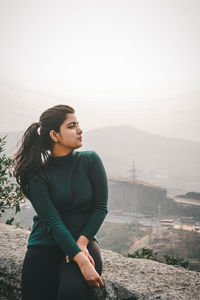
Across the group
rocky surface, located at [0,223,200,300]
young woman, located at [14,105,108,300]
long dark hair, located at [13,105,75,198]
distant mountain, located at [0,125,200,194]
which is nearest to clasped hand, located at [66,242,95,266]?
young woman, located at [14,105,108,300]

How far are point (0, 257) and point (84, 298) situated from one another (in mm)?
1042

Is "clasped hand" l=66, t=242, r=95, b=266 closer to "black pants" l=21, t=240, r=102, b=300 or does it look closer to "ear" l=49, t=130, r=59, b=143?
"black pants" l=21, t=240, r=102, b=300

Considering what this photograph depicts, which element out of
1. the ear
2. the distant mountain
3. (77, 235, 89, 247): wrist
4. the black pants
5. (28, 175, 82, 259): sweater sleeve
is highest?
the ear

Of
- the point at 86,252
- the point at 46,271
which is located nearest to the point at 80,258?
the point at 86,252

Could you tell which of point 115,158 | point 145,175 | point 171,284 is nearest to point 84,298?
point 171,284

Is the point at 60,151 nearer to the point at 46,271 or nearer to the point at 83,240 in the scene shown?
the point at 83,240

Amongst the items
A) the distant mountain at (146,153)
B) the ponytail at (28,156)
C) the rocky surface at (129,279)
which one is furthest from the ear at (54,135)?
the distant mountain at (146,153)

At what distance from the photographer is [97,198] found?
1.54 m

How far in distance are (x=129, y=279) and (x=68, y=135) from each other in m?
1.14

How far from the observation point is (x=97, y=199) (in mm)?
1541

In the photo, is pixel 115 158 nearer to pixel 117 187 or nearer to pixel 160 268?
pixel 117 187

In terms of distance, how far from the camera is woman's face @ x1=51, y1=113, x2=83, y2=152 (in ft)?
5.25

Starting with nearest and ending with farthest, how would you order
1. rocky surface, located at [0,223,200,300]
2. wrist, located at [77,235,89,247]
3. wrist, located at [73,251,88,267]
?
wrist, located at [73,251,88,267], wrist, located at [77,235,89,247], rocky surface, located at [0,223,200,300]

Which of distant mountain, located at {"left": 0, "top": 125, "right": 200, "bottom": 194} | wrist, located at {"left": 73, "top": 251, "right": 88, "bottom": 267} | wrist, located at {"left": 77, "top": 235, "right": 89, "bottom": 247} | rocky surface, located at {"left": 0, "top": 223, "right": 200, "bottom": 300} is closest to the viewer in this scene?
wrist, located at {"left": 73, "top": 251, "right": 88, "bottom": 267}
